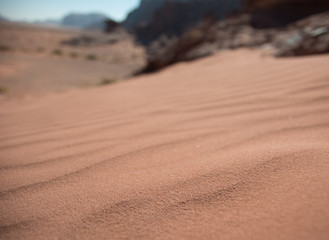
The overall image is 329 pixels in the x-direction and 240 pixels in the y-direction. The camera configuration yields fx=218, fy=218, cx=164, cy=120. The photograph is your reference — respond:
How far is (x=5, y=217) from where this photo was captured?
0.65 metres

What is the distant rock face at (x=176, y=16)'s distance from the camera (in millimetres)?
30933

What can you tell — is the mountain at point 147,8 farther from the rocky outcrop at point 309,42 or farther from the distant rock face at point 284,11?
the rocky outcrop at point 309,42

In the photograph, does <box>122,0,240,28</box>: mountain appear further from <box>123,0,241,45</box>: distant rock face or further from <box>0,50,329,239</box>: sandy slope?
<box>0,50,329,239</box>: sandy slope

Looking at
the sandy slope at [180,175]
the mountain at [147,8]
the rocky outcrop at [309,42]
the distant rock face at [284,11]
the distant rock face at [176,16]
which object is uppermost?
the mountain at [147,8]

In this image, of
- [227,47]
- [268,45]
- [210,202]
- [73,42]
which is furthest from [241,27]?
[73,42]

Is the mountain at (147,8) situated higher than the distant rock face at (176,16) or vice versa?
the mountain at (147,8)

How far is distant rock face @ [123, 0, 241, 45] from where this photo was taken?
3093 centimetres

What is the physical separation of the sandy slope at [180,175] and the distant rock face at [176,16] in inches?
1101

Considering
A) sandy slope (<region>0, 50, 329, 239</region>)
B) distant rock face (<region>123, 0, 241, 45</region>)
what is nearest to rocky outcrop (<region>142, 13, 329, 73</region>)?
sandy slope (<region>0, 50, 329, 239</region>)

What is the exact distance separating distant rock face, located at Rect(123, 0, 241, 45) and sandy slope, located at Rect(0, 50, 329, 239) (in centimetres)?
2797

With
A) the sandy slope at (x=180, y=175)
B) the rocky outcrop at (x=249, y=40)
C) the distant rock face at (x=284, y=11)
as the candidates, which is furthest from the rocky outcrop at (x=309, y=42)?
the sandy slope at (x=180, y=175)

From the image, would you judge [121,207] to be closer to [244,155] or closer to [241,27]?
[244,155]

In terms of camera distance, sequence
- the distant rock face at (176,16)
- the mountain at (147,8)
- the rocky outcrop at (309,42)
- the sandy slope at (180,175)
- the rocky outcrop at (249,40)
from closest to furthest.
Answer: the sandy slope at (180,175), the rocky outcrop at (309,42), the rocky outcrop at (249,40), the distant rock face at (176,16), the mountain at (147,8)

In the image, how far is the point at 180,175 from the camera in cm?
77
